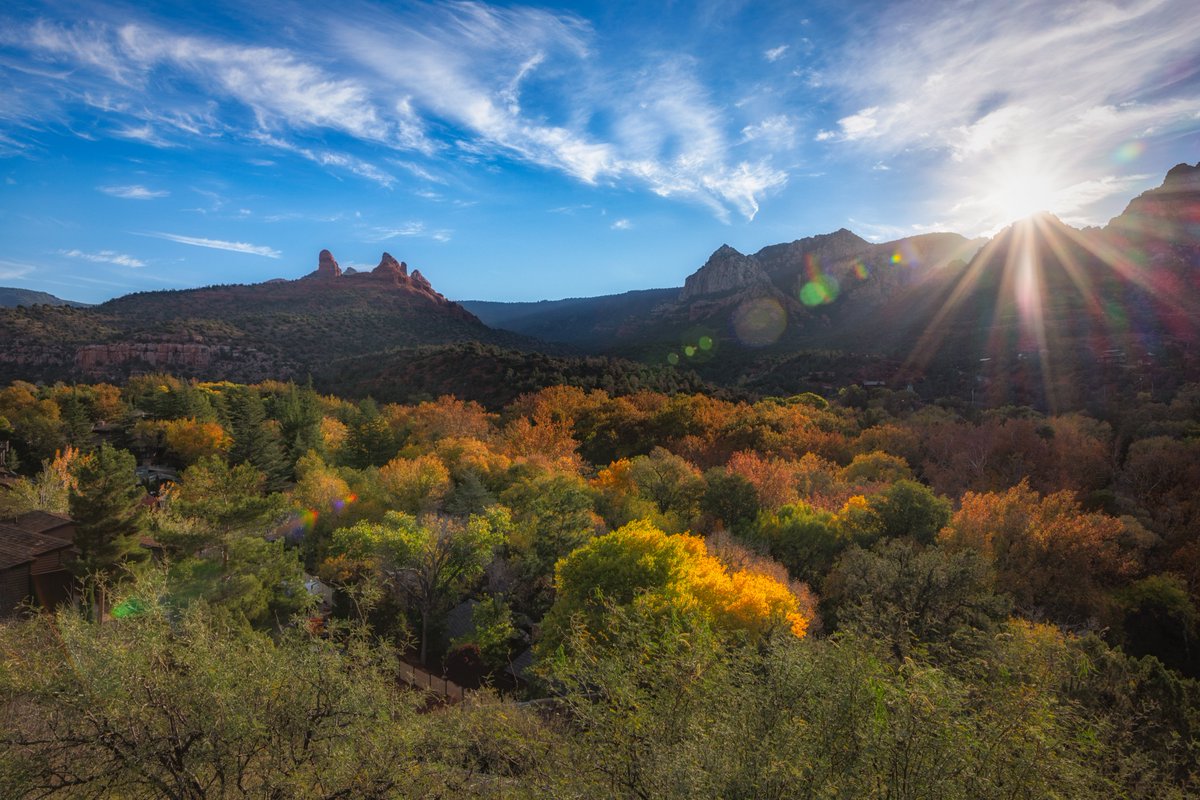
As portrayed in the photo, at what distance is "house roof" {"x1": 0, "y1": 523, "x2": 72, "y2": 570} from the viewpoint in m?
23.1

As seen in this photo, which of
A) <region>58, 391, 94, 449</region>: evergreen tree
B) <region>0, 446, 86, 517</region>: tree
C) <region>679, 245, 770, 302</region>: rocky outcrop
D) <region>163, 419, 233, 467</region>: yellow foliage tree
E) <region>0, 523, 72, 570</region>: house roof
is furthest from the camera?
<region>679, 245, 770, 302</region>: rocky outcrop

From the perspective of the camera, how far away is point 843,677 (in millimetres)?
8648

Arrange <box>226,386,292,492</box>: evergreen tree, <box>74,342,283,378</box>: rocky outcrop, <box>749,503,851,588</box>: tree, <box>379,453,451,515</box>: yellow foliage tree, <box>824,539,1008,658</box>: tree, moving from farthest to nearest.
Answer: <box>74,342,283,378</box>: rocky outcrop
<box>226,386,292,492</box>: evergreen tree
<box>379,453,451,515</box>: yellow foliage tree
<box>749,503,851,588</box>: tree
<box>824,539,1008,658</box>: tree

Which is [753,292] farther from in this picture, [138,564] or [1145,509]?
[138,564]

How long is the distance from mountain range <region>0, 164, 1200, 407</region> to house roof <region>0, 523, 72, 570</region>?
45693mm

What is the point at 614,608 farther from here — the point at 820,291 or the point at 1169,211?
the point at 1169,211

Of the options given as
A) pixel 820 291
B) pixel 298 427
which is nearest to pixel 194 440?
pixel 298 427

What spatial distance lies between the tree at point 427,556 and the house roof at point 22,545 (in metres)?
12.7

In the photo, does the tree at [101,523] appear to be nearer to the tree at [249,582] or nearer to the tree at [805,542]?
the tree at [249,582]

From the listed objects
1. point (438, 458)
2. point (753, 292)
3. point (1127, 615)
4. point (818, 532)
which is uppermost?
point (753, 292)

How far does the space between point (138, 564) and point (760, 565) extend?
24.5m

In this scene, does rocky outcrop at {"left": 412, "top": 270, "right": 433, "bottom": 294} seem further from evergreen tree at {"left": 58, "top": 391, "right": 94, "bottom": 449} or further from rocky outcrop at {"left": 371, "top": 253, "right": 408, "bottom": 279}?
evergreen tree at {"left": 58, "top": 391, "right": 94, "bottom": 449}

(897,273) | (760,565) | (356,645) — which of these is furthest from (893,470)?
(897,273)

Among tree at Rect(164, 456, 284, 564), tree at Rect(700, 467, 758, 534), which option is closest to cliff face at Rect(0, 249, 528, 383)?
tree at Rect(164, 456, 284, 564)
